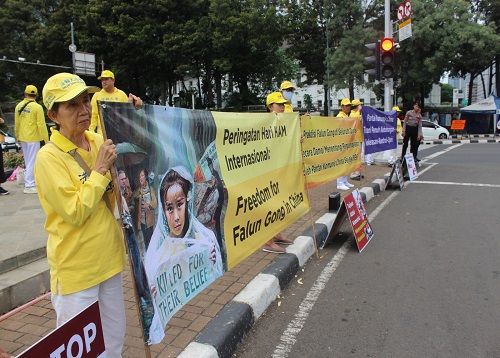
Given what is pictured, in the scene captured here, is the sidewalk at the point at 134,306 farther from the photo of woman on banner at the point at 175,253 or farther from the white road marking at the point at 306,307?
the photo of woman on banner at the point at 175,253

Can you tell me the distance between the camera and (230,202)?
10.7 ft

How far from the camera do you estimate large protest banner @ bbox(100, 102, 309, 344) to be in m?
2.15

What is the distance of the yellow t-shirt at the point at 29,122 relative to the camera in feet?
22.2

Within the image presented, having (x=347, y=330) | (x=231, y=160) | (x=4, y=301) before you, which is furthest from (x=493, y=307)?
(x=4, y=301)

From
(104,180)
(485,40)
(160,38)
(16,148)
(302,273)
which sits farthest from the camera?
(160,38)

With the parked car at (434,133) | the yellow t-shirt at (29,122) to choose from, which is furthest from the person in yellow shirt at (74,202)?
the parked car at (434,133)

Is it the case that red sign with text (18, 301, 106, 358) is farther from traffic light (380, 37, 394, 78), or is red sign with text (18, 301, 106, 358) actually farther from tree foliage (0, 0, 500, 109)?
tree foliage (0, 0, 500, 109)

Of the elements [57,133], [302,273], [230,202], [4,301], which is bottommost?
[302,273]

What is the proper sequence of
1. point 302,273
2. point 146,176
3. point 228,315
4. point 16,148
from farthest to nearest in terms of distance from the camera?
point 16,148 → point 302,273 → point 228,315 → point 146,176

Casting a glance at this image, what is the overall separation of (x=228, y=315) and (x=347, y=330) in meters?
0.94

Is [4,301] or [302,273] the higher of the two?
[4,301]

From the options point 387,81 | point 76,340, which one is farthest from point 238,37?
point 76,340

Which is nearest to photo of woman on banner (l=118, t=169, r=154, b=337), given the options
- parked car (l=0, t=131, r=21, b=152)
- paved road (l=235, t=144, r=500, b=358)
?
paved road (l=235, t=144, r=500, b=358)

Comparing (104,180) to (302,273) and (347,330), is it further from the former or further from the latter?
(302,273)
